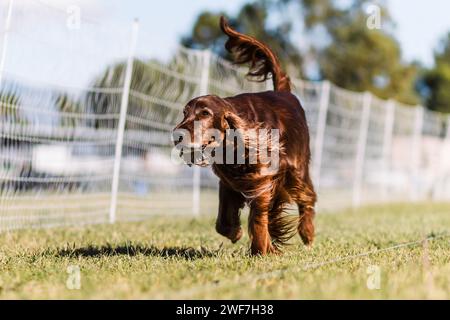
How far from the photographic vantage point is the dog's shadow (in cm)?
515

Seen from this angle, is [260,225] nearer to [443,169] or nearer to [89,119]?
[89,119]

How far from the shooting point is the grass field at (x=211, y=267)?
3393mm

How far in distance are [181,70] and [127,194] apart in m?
1.85

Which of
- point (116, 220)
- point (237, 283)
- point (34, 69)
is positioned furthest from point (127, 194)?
point (237, 283)

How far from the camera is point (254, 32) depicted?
39.4 m

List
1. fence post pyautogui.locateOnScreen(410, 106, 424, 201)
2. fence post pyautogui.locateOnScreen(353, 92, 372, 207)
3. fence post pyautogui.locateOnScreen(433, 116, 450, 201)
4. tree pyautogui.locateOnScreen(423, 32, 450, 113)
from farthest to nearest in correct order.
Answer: tree pyautogui.locateOnScreen(423, 32, 450, 113) < fence post pyautogui.locateOnScreen(433, 116, 450, 201) < fence post pyautogui.locateOnScreen(410, 106, 424, 201) < fence post pyautogui.locateOnScreen(353, 92, 372, 207)

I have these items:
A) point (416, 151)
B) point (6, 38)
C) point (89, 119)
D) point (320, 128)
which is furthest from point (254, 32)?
point (6, 38)

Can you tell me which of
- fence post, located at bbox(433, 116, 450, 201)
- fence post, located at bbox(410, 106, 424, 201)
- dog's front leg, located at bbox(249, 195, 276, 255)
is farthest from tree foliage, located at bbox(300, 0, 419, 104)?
dog's front leg, located at bbox(249, 195, 276, 255)

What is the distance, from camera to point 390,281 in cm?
358

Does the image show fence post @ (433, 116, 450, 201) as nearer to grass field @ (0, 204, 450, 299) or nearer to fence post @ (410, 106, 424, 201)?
fence post @ (410, 106, 424, 201)

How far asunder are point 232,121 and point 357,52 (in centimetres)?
3650

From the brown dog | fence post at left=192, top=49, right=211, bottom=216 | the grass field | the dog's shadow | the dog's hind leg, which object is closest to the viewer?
the grass field

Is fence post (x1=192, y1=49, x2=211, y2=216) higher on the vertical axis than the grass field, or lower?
higher
